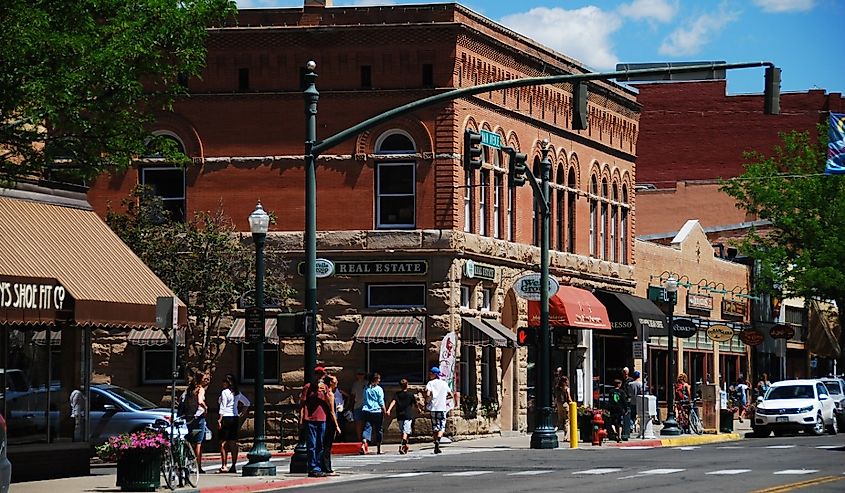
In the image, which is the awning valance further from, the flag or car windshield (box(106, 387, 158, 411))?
car windshield (box(106, 387, 158, 411))

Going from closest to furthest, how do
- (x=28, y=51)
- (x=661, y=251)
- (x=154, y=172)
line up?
(x=28, y=51), (x=154, y=172), (x=661, y=251)

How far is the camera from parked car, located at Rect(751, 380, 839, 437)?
A: 46875 millimetres

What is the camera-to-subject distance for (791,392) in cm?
4800

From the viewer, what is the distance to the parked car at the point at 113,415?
107 ft

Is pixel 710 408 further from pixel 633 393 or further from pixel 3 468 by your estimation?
pixel 3 468

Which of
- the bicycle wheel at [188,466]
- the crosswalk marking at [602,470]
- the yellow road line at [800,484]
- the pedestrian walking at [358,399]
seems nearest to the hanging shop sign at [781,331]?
the pedestrian walking at [358,399]

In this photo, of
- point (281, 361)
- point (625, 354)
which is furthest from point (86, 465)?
point (625, 354)

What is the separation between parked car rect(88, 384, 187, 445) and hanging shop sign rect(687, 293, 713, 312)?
31318 millimetres

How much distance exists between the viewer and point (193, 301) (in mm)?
39344

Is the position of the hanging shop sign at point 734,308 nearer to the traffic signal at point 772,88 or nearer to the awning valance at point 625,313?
the awning valance at point 625,313

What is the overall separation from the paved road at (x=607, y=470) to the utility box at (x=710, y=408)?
6.21 metres

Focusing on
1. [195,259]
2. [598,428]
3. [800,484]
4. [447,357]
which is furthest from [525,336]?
[800,484]

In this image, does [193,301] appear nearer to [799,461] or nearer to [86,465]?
[86,465]

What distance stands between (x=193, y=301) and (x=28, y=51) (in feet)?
61.6
